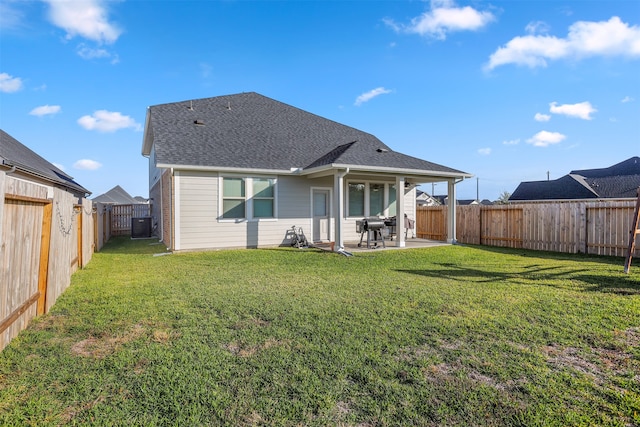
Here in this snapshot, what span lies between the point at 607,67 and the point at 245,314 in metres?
12.6

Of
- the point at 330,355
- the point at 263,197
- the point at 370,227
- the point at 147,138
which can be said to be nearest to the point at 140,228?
the point at 147,138

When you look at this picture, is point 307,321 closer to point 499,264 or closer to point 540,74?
point 499,264

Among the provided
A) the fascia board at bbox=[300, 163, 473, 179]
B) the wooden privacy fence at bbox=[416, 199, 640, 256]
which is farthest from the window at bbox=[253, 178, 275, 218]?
the wooden privacy fence at bbox=[416, 199, 640, 256]

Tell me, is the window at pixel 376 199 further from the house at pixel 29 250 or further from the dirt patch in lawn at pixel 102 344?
the dirt patch in lawn at pixel 102 344

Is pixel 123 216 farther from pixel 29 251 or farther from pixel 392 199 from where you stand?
pixel 29 251

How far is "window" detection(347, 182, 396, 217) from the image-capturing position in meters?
13.4

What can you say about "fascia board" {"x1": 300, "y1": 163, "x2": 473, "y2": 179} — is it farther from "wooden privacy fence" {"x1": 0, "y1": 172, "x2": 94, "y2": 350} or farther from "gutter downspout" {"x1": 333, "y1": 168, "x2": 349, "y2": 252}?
"wooden privacy fence" {"x1": 0, "y1": 172, "x2": 94, "y2": 350}

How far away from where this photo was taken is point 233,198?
1115cm

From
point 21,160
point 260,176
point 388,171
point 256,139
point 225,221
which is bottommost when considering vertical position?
point 225,221

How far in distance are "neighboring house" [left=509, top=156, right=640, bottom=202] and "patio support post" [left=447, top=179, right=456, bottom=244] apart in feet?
67.5

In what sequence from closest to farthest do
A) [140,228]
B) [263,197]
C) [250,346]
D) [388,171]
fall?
[250,346] → [388,171] → [263,197] → [140,228]

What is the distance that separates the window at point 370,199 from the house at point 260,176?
41 mm

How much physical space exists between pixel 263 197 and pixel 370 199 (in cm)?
455

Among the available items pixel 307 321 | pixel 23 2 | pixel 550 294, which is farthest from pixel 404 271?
pixel 23 2
